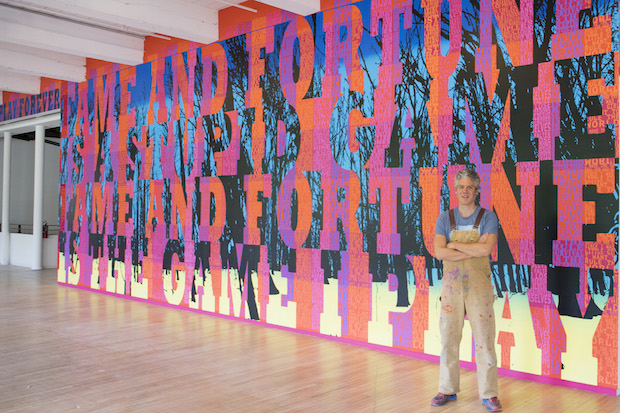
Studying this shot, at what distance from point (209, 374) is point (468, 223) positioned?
213 centimetres

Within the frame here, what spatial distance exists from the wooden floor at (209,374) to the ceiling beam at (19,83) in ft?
14.6

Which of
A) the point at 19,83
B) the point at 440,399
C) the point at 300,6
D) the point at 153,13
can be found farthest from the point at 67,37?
the point at 440,399

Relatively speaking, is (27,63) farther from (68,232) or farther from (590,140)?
(590,140)

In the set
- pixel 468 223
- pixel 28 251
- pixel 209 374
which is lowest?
pixel 209 374

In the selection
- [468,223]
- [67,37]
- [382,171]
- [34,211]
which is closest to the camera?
[468,223]

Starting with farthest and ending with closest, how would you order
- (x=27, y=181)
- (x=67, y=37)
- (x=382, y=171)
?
(x=27, y=181) < (x=67, y=37) < (x=382, y=171)

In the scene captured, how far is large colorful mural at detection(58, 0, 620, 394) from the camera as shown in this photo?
12.9ft

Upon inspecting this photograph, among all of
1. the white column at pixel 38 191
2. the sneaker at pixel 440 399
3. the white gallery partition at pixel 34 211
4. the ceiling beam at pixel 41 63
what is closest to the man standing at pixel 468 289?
the sneaker at pixel 440 399

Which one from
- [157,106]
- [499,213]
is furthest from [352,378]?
[157,106]

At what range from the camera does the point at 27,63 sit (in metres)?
7.77

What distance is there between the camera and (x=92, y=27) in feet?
22.8

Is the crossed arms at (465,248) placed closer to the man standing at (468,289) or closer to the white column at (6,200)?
the man standing at (468,289)

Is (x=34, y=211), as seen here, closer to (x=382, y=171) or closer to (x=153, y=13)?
(x=153, y=13)

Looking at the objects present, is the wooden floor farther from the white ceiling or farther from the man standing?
the white ceiling
